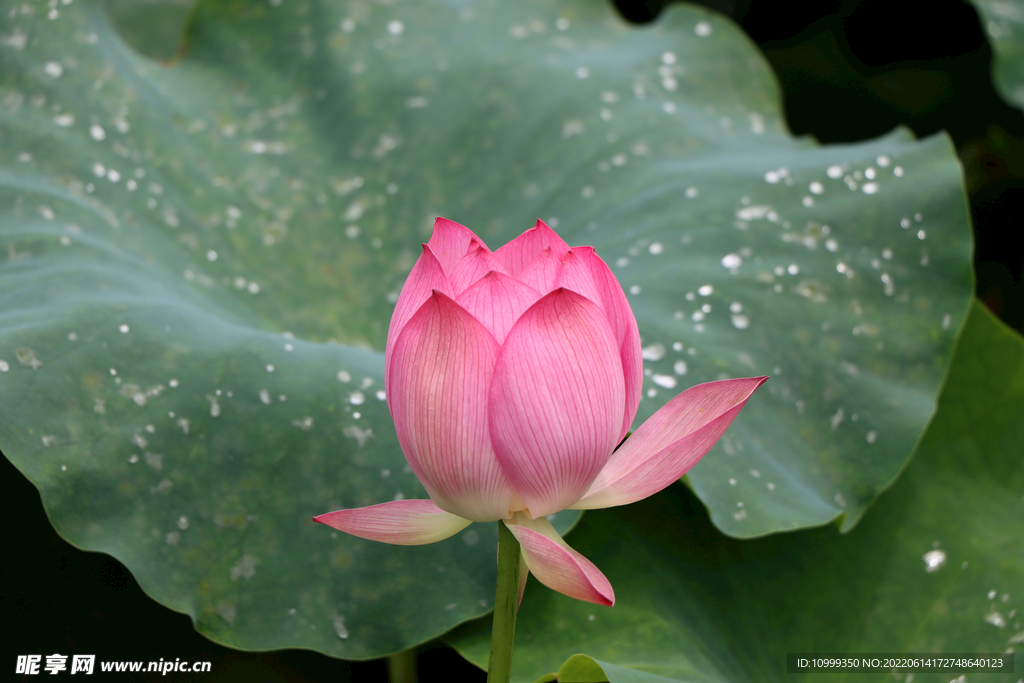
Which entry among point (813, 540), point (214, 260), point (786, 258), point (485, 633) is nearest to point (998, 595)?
Result: point (813, 540)

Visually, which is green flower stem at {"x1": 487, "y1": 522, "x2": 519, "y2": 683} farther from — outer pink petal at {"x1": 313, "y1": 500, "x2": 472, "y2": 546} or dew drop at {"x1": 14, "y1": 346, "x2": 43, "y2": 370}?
dew drop at {"x1": 14, "y1": 346, "x2": 43, "y2": 370}

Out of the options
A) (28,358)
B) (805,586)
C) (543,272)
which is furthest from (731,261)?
(28,358)

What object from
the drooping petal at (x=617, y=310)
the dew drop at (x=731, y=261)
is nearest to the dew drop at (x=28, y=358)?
the drooping petal at (x=617, y=310)

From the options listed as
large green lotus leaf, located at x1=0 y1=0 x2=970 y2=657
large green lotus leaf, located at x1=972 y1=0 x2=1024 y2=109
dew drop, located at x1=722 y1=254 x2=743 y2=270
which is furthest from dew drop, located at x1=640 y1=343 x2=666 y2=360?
large green lotus leaf, located at x1=972 y1=0 x2=1024 y2=109

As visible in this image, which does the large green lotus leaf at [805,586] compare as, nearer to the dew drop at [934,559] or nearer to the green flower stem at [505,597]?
the dew drop at [934,559]

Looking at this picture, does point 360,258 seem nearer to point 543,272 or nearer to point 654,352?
point 654,352
